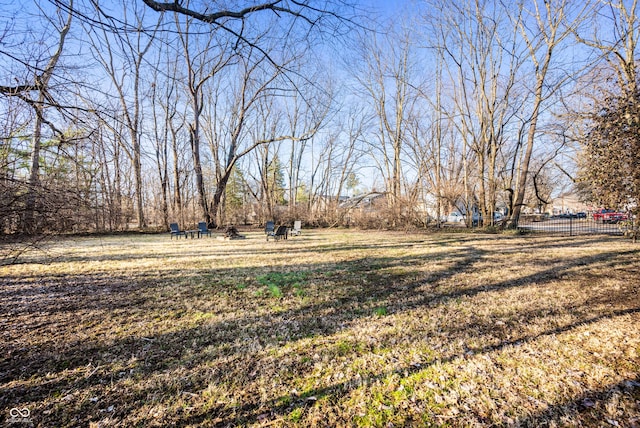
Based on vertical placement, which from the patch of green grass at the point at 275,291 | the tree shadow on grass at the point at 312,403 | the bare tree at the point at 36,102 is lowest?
the tree shadow on grass at the point at 312,403

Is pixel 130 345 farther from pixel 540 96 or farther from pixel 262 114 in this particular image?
pixel 262 114

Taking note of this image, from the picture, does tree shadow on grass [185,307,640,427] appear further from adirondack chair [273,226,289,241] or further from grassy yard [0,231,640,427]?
adirondack chair [273,226,289,241]

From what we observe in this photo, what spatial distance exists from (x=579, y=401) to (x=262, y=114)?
90.7ft

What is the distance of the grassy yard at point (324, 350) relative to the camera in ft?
6.58

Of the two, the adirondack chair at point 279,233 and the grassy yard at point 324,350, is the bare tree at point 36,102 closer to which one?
the grassy yard at point 324,350

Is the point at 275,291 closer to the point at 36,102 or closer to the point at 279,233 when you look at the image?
the point at 36,102

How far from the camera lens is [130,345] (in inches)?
118

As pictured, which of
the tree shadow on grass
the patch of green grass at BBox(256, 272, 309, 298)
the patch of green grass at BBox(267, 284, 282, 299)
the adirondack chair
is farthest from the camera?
the adirondack chair

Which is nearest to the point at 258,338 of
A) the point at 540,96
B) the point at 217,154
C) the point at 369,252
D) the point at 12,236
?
the point at 12,236

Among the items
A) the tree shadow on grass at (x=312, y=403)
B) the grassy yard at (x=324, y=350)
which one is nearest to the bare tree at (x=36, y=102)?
the grassy yard at (x=324, y=350)

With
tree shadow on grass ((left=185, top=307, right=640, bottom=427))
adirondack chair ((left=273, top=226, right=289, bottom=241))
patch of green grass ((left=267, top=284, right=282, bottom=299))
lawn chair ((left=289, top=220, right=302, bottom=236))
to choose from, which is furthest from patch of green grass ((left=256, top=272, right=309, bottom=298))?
lawn chair ((left=289, top=220, right=302, bottom=236))

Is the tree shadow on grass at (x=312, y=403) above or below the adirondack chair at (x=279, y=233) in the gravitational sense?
below

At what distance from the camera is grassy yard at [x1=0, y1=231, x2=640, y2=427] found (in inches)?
79.0

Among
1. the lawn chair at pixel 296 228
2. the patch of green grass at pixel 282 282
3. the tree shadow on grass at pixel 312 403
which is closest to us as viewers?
the tree shadow on grass at pixel 312 403
